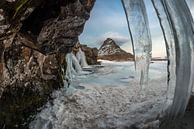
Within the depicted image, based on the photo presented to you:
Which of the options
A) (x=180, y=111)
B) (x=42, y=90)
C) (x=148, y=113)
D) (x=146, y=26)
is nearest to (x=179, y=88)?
(x=180, y=111)

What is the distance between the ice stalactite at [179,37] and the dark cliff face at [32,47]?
144 centimetres

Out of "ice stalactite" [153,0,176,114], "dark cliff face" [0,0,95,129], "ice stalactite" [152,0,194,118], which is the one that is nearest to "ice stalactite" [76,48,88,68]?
"dark cliff face" [0,0,95,129]

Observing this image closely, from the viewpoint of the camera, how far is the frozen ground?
4.87 m

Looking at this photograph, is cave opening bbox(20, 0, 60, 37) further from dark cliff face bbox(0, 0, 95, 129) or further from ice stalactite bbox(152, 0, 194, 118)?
ice stalactite bbox(152, 0, 194, 118)

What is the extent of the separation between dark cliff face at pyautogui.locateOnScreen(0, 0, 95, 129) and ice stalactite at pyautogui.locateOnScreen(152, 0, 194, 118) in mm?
1442

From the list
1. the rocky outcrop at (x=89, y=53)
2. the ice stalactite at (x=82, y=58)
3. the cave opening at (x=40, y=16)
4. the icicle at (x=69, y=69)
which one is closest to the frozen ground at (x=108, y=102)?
the icicle at (x=69, y=69)

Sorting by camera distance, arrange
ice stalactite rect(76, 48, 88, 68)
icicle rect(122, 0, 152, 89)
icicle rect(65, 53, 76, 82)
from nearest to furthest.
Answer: icicle rect(122, 0, 152, 89) → icicle rect(65, 53, 76, 82) → ice stalactite rect(76, 48, 88, 68)

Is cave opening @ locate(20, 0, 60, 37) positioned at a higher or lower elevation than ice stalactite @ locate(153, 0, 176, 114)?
higher

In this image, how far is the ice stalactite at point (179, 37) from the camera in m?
3.33

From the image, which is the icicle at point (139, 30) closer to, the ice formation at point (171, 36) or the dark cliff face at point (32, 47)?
the ice formation at point (171, 36)

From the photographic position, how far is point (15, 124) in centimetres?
459

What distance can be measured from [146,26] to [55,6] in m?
1.55

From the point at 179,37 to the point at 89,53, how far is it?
10.6 feet

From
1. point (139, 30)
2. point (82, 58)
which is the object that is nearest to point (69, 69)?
point (82, 58)
